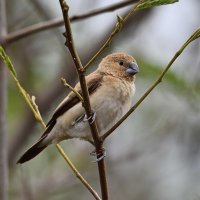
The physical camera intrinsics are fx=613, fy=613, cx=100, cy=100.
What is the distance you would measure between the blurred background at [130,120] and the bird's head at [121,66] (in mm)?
533

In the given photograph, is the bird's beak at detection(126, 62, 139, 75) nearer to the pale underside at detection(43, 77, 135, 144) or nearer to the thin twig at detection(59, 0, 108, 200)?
the pale underside at detection(43, 77, 135, 144)

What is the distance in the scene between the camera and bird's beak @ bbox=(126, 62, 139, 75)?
4266 mm

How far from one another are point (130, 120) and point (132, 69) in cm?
333

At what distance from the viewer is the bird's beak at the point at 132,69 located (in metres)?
4.27

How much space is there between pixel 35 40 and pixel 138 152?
161 cm

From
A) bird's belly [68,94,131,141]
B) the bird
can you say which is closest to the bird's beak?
the bird

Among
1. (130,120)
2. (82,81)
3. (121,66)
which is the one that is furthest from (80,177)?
(130,120)

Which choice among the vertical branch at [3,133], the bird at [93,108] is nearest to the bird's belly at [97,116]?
the bird at [93,108]

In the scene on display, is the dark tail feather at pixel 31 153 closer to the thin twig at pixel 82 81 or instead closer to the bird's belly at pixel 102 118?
the bird's belly at pixel 102 118

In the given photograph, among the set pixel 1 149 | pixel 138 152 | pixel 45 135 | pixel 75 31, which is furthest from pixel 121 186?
pixel 1 149

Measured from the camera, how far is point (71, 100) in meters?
3.86

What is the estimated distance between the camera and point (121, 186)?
Result: 675cm

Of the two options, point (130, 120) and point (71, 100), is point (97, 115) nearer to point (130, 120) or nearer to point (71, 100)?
point (71, 100)

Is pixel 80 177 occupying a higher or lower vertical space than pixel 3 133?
higher
